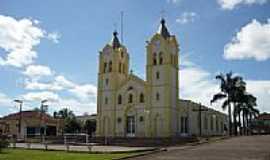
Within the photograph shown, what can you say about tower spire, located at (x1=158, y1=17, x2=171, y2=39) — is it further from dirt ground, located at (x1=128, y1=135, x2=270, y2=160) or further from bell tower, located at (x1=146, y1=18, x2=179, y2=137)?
dirt ground, located at (x1=128, y1=135, x2=270, y2=160)

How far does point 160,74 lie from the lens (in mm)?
56719

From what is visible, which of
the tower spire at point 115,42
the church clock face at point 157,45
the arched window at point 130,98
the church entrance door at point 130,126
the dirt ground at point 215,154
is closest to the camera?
the dirt ground at point 215,154

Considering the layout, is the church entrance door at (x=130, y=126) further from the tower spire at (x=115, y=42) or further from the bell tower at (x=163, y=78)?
the tower spire at (x=115, y=42)

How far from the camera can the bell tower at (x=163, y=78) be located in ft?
181

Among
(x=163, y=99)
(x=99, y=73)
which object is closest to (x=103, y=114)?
(x=99, y=73)

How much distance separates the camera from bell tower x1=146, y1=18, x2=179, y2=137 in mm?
55156

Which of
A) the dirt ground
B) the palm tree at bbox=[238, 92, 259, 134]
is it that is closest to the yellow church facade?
the palm tree at bbox=[238, 92, 259, 134]

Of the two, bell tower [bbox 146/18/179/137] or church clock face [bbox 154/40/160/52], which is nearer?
bell tower [bbox 146/18/179/137]

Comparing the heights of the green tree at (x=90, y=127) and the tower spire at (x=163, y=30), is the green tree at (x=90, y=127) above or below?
below

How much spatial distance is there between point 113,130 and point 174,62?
13638 millimetres

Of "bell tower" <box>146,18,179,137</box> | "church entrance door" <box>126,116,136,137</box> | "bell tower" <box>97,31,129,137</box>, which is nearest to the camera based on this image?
"bell tower" <box>146,18,179,137</box>

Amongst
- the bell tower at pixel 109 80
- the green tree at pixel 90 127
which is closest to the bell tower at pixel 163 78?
the bell tower at pixel 109 80

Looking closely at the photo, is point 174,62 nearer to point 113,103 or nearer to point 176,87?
point 176,87

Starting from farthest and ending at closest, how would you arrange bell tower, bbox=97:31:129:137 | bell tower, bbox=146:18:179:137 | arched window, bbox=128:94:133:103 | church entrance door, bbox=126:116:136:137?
bell tower, bbox=97:31:129:137, arched window, bbox=128:94:133:103, church entrance door, bbox=126:116:136:137, bell tower, bbox=146:18:179:137
